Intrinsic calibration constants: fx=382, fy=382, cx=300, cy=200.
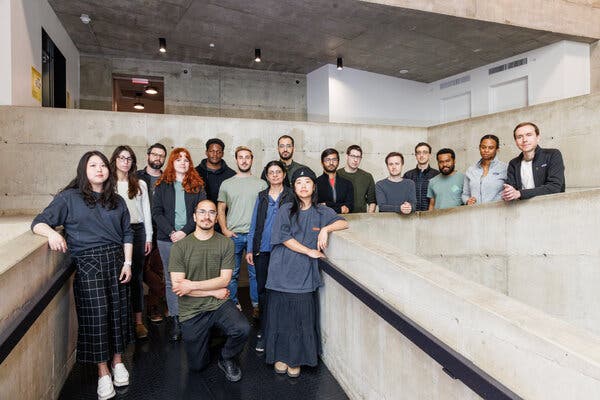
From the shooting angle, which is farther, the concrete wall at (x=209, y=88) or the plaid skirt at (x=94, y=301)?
the concrete wall at (x=209, y=88)

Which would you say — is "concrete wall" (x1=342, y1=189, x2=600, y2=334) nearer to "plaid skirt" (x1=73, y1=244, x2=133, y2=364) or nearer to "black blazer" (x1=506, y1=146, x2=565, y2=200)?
"black blazer" (x1=506, y1=146, x2=565, y2=200)

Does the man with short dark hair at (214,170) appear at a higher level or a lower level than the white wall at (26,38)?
lower

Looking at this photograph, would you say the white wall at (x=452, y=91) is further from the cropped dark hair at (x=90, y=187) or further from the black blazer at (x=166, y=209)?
the cropped dark hair at (x=90, y=187)

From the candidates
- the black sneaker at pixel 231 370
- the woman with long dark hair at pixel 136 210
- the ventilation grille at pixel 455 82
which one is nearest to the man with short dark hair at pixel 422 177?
the black sneaker at pixel 231 370

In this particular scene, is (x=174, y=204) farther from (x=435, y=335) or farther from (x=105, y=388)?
(x=435, y=335)

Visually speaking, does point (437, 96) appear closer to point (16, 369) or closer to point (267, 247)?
point (267, 247)

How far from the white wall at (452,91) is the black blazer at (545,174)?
20.4ft

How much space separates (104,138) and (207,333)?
4029 millimetres

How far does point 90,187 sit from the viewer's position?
2.46 meters

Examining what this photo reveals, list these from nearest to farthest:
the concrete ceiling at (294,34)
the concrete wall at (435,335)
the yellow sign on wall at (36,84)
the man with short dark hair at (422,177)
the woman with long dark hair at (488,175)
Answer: the concrete wall at (435,335) → the woman with long dark hair at (488,175) → the man with short dark hair at (422,177) → the yellow sign on wall at (36,84) → the concrete ceiling at (294,34)

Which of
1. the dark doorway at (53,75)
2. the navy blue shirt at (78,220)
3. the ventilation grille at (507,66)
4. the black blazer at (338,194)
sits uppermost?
the ventilation grille at (507,66)

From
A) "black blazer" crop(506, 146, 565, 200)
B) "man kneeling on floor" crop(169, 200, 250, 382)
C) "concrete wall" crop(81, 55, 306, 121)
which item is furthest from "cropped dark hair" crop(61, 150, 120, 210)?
"concrete wall" crop(81, 55, 306, 121)

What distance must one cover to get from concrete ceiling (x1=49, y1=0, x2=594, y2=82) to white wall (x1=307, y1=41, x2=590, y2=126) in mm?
345

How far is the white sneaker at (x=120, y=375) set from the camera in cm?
254
